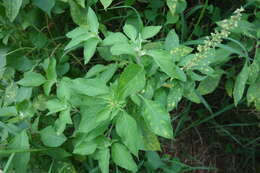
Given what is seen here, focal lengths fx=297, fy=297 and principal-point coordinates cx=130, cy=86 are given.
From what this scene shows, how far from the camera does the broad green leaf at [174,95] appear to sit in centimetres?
124

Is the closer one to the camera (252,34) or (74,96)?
(74,96)

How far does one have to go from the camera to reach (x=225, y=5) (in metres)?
1.96

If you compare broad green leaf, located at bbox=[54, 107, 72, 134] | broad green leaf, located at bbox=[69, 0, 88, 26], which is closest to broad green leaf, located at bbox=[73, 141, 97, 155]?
broad green leaf, located at bbox=[54, 107, 72, 134]

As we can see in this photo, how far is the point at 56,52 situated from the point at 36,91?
26 cm

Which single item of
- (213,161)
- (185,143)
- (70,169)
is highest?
(70,169)

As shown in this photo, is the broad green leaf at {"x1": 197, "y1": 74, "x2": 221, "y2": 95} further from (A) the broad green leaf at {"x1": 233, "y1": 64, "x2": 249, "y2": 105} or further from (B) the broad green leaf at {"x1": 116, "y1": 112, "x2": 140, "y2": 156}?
(B) the broad green leaf at {"x1": 116, "y1": 112, "x2": 140, "y2": 156}

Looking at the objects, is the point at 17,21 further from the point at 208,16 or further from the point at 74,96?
the point at 208,16

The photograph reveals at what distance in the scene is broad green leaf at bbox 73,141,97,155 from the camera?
1257 mm

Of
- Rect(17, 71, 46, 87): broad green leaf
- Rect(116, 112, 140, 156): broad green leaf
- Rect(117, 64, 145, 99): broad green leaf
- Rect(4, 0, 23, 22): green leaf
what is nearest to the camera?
Rect(117, 64, 145, 99): broad green leaf

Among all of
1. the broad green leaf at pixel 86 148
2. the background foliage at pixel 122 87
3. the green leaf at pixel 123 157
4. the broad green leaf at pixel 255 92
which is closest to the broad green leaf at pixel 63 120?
the background foliage at pixel 122 87

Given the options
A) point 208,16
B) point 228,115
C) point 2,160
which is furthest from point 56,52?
point 228,115

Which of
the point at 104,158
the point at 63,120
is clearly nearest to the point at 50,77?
the point at 63,120

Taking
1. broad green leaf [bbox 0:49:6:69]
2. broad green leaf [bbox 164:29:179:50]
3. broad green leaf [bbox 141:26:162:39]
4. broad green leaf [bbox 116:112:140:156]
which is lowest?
broad green leaf [bbox 116:112:140:156]

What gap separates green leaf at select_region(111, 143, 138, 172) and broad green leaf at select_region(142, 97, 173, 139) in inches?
7.4
